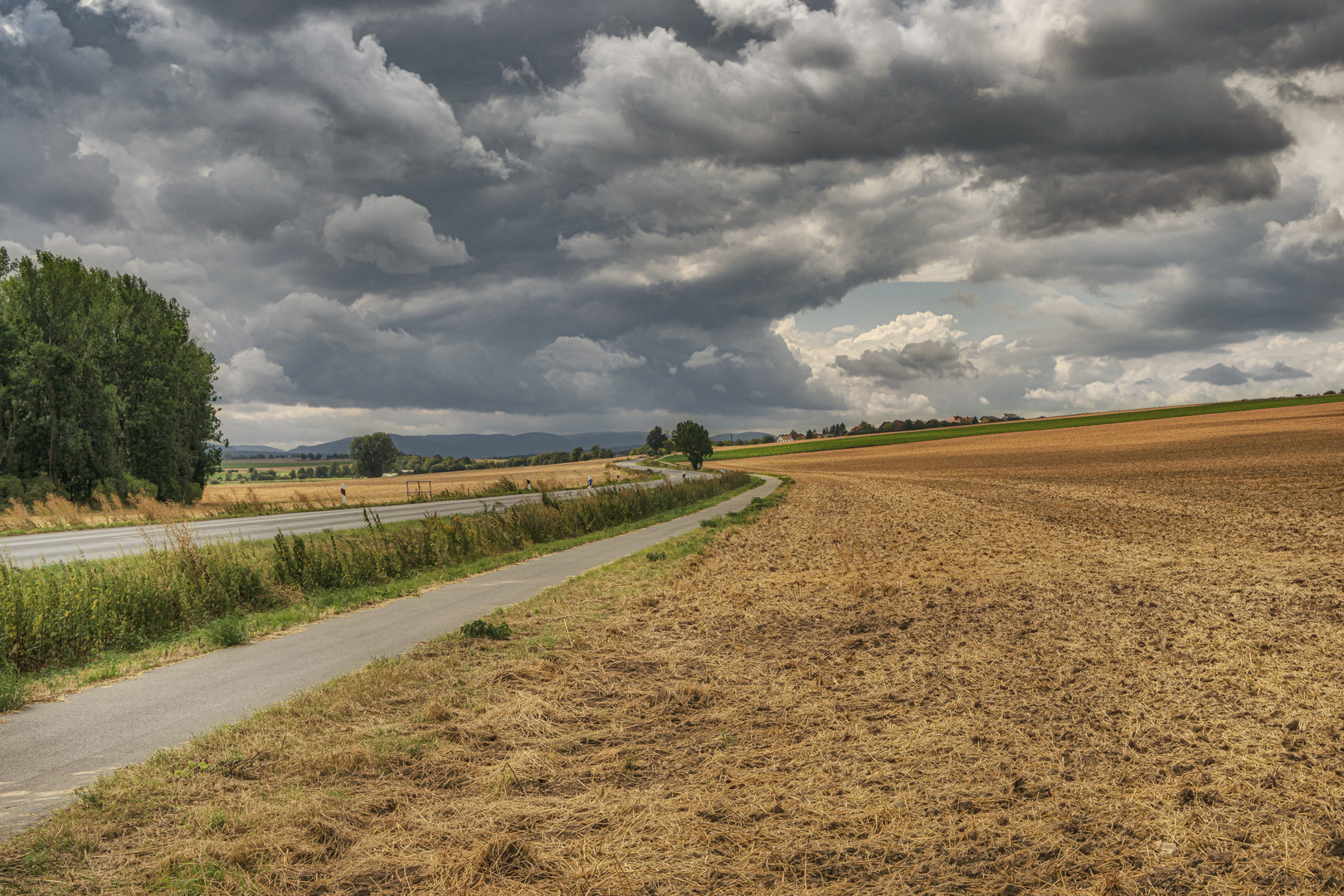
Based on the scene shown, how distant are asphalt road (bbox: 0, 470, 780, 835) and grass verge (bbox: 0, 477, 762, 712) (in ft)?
0.95

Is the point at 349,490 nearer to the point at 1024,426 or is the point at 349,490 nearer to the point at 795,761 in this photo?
the point at 795,761

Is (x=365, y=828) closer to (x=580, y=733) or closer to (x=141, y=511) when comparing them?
(x=580, y=733)

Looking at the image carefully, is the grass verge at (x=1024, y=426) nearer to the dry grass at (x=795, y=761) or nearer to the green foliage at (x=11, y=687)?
the dry grass at (x=795, y=761)

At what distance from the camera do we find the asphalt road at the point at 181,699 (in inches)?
216

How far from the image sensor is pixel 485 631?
9680mm

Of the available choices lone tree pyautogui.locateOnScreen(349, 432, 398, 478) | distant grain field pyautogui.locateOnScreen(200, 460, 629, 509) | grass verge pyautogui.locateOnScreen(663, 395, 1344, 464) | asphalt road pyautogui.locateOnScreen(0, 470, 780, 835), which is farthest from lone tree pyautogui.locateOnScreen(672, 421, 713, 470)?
asphalt road pyautogui.locateOnScreen(0, 470, 780, 835)

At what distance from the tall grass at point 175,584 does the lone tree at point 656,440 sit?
15667 cm

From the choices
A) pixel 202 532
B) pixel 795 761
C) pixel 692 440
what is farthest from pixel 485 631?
pixel 692 440

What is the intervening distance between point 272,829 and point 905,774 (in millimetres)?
4363

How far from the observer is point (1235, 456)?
5178 centimetres

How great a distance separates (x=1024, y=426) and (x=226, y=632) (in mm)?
138573

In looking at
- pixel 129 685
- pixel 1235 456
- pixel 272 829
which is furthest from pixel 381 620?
pixel 1235 456

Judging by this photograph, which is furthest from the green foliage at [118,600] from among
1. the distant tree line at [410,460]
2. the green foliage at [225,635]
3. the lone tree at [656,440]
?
the lone tree at [656,440]

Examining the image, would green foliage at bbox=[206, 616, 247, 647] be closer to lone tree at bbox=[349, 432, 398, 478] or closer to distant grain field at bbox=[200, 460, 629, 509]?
distant grain field at bbox=[200, 460, 629, 509]
